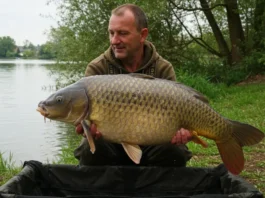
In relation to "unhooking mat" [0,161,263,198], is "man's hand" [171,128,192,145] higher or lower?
higher

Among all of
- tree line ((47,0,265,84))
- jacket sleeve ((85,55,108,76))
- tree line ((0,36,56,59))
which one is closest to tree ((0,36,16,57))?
tree line ((0,36,56,59))

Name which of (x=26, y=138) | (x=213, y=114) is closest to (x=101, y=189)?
(x=213, y=114)

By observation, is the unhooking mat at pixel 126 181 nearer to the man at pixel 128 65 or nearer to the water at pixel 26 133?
the man at pixel 128 65

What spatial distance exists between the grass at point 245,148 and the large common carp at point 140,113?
62cm

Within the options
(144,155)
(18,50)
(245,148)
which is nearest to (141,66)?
(144,155)

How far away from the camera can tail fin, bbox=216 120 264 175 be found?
76.2 inches

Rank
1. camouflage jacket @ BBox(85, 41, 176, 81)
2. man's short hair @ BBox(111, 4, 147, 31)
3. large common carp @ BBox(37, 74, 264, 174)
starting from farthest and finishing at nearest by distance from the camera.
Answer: camouflage jacket @ BBox(85, 41, 176, 81)
man's short hair @ BBox(111, 4, 147, 31)
large common carp @ BBox(37, 74, 264, 174)

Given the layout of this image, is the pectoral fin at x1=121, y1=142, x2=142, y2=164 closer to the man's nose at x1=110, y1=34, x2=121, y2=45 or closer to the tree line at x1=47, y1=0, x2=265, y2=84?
the man's nose at x1=110, y1=34, x2=121, y2=45

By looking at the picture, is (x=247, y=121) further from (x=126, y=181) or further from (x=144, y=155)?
(x=126, y=181)

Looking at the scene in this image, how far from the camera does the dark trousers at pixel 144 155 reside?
2383 mm

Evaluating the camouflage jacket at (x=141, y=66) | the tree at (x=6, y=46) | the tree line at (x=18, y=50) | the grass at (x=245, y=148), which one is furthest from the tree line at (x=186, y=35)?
the tree at (x=6, y=46)

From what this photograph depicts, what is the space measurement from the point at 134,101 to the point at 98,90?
158 mm

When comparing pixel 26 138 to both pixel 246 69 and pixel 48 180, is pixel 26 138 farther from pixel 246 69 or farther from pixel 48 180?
pixel 246 69

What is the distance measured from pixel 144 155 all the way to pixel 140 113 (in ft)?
2.05
